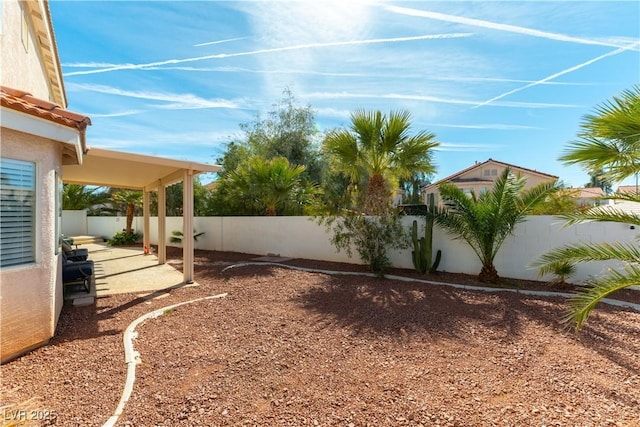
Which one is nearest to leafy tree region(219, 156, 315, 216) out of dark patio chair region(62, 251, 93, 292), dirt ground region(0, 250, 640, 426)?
dark patio chair region(62, 251, 93, 292)

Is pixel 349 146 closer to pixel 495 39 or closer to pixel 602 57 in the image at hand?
pixel 495 39

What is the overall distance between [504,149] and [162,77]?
22208 millimetres

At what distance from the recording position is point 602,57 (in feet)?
28.5

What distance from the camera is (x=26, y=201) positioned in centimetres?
442

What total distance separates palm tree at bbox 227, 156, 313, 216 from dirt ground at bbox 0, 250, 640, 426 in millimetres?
8472

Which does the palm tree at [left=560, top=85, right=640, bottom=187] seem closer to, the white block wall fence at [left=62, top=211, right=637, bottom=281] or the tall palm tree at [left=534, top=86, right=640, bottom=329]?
the tall palm tree at [left=534, top=86, right=640, bottom=329]

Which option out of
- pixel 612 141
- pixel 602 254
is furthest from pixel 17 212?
pixel 612 141

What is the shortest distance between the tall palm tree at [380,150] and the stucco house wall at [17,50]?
26.5ft

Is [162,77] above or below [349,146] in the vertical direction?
above

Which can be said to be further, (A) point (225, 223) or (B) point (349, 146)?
(A) point (225, 223)

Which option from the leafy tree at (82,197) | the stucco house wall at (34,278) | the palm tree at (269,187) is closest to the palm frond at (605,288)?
the stucco house wall at (34,278)

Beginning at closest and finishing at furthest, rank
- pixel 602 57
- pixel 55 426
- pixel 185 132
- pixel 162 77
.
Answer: pixel 55 426
pixel 602 57
pixel 162 77
pixel 185 132

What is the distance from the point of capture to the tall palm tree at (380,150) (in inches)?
415

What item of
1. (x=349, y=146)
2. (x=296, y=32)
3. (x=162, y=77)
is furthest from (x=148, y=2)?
(x=349, y=146)
